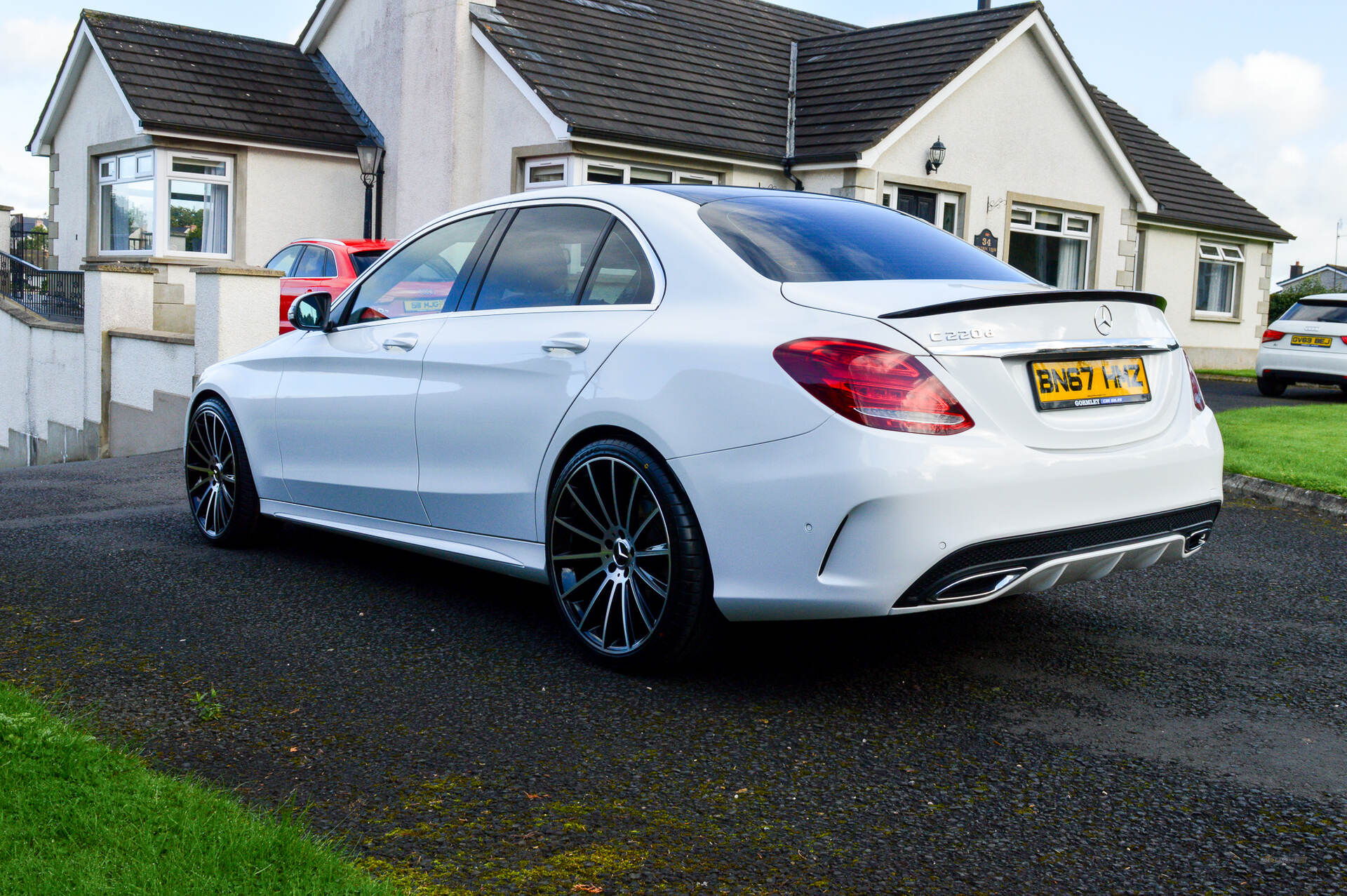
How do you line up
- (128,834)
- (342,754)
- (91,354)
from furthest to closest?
(91,354)
(342,754)
(128,834)

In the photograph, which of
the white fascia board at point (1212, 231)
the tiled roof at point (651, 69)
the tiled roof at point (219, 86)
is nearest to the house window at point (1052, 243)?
the white fascia board at point (1212, 231)

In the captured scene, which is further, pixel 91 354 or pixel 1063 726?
pixel 91 354

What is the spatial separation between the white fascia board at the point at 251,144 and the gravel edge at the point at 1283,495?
54.2 feet

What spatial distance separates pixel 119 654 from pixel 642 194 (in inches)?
95.1

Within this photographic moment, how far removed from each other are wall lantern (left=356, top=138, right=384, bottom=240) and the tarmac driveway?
1582cm

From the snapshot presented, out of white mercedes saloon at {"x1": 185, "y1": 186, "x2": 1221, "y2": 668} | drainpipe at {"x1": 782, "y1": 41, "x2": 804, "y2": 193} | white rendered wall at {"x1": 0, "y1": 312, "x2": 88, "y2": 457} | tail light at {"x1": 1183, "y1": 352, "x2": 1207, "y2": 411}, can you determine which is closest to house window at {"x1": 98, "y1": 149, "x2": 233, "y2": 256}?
white rendered wall at {"x1": 0, "y1": 312, "x2": 88, "y2": 457}

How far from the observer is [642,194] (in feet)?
15.6

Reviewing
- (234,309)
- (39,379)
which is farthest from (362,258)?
(39,379)

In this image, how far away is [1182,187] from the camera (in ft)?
91.8

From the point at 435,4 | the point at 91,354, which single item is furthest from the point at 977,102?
the point at 91,354

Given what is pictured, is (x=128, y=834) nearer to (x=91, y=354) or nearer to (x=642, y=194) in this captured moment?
(x=642, y=194)

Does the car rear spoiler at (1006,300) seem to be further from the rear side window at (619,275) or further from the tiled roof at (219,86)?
the tiled roof at (219,86)

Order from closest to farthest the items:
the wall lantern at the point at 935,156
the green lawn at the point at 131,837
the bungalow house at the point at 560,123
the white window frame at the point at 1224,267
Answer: the green lawn at the point at 131,837 → the bungalow house at the point at 560,123 → the wall lantern at the point at 935,156 → the white window frame at the point at 1224,267

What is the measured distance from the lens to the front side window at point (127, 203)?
2092 centimetres
